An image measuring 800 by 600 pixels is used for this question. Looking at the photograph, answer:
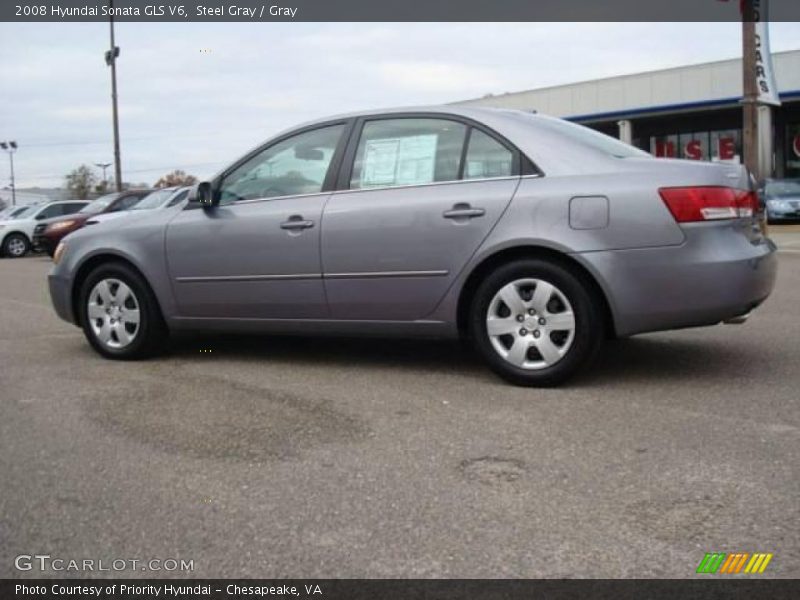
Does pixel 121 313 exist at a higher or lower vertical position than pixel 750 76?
lower

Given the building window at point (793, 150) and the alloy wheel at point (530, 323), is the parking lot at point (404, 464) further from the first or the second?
the building window at point (793, 150)

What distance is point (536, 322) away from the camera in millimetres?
4633

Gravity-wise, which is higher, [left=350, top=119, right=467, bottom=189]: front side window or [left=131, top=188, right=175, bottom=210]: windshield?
[left=131, top=188, right=175, bottom=210]: windshield

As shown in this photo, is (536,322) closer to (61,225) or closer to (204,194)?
(204,194)

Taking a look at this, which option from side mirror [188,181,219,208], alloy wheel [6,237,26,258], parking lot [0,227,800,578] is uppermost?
side mirror [188,181,219,208]

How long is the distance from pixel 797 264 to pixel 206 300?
370 inches

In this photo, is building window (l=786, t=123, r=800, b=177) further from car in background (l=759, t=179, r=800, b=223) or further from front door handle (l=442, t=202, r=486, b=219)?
front door handle (l=442, t=202, r=486, b=219)

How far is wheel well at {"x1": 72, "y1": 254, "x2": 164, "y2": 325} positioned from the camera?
5.75 meters

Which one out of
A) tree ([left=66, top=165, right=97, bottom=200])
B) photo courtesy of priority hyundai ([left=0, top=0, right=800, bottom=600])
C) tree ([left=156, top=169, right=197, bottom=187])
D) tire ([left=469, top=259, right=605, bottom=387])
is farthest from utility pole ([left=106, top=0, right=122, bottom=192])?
tree ([left=66, top=165, right=97, bottom=200])

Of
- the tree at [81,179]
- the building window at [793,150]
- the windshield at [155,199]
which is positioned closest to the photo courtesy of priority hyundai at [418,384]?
the windshield at [155,199]

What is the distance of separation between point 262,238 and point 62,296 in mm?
1731

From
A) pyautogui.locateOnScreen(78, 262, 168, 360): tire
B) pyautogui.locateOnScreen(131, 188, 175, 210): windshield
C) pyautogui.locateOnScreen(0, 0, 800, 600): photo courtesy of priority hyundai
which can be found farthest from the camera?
pyautogui.locateOnScreen(131, 188, 175, 210): windshield

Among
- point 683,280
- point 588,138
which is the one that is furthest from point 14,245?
point 683,280

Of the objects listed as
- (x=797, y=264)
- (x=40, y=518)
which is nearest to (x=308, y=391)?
(x=40, y=518)
